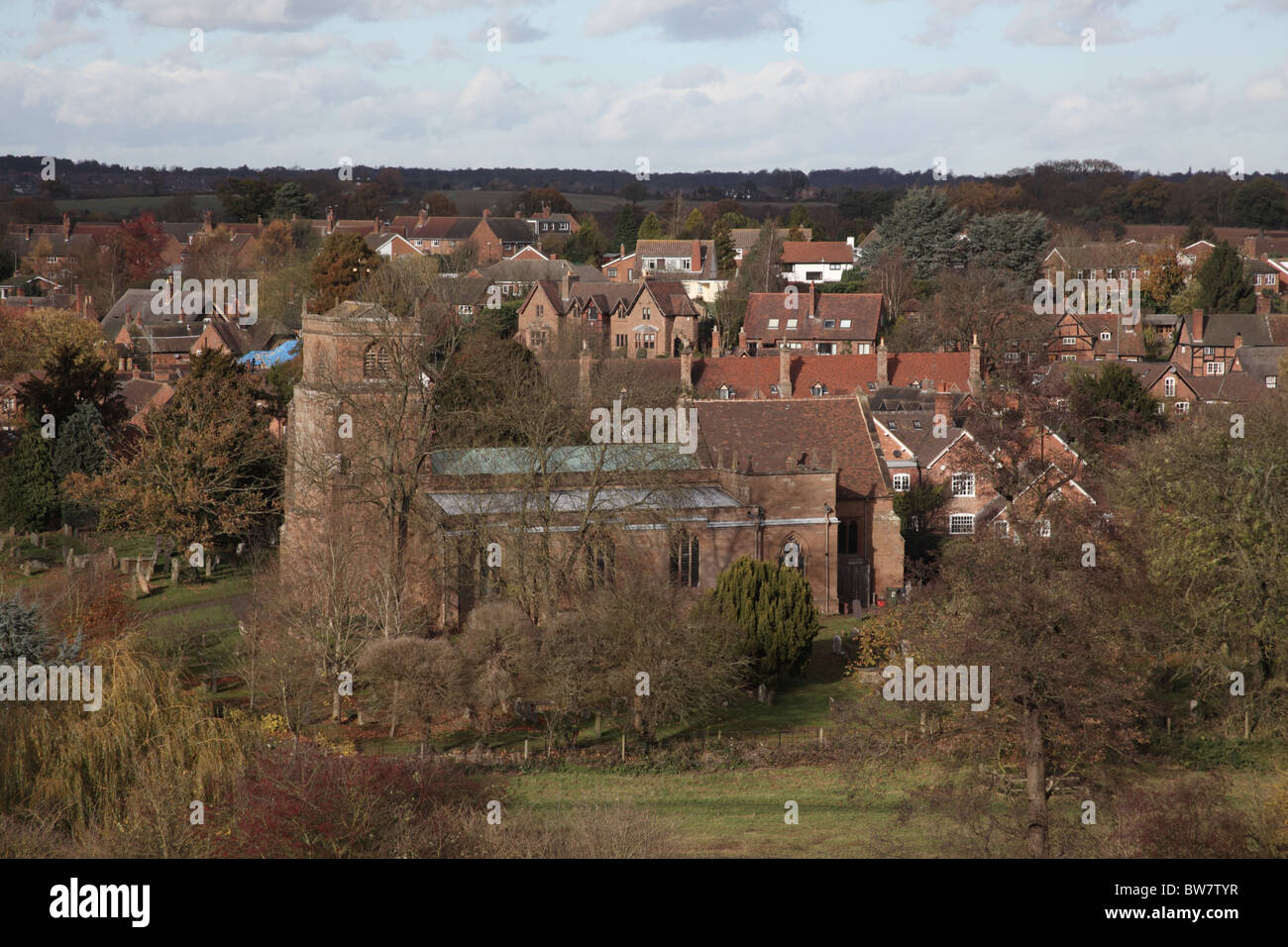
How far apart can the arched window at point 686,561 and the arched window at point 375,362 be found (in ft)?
34.9

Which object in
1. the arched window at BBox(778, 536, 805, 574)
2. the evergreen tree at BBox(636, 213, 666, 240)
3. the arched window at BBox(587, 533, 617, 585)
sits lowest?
the arched window at BBox(778, 536, 805, 574)

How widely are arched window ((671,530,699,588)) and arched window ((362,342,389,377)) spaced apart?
1063 centimetres

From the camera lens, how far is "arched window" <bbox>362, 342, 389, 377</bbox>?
4403cm

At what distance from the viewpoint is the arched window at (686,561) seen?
46094 mm

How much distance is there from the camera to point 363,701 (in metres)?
35.8

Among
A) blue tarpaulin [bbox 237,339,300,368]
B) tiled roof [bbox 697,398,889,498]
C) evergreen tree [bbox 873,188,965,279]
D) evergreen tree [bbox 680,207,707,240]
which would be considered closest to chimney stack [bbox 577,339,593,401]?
tiled roof [bbox 697,398,889,498]

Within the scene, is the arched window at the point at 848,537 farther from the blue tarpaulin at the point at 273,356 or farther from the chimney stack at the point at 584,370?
the blue tarpaulin at the point at 273,356

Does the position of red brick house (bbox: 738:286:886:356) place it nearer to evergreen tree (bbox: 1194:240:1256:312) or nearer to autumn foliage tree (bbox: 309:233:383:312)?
evergreen tree (bbox: 1194:240:1256:312)

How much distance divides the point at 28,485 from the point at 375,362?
20.3 m

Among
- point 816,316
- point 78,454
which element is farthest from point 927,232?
point 78,454

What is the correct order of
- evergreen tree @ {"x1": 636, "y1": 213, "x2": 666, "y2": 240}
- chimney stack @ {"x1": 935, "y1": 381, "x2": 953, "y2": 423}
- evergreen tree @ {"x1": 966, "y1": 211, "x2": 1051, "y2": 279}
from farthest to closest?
evergreen tree @ {"x1": 636, "y1": 213, "x2": 666, "y2": 240} → evergreen tree @ {"x1": 966, "y1": 211, "x2": 1051, "y2": 279} → chimney stack @ {"x1": 935, "y1": 381, "x2": 953, "y2": 423}
